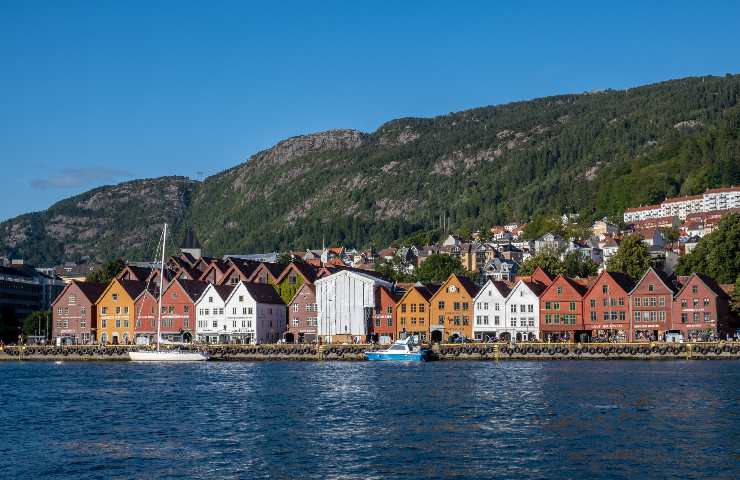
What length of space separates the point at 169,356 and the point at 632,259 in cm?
6765

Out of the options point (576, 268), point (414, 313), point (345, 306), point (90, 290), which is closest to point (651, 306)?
point (414, 313)

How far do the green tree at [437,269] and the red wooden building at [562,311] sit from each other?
3512cm

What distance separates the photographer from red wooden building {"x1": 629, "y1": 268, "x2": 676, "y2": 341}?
402ft

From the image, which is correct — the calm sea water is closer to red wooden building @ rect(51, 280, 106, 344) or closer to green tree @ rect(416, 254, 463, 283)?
red wooden building @ rect(51, 280, 106, 344)

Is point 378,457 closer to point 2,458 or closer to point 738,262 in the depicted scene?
point 2,458

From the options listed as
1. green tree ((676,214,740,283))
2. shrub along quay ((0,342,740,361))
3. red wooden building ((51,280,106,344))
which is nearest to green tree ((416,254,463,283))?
green tree ((676,214,740,283))

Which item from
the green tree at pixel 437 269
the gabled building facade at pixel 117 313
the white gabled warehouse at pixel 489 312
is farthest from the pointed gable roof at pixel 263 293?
the green tree at pixel 437 269

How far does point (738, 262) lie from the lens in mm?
137375

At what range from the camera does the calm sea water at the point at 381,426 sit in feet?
132

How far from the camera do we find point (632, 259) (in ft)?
481

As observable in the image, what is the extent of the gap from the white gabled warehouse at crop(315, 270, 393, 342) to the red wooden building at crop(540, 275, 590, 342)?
73.7ft

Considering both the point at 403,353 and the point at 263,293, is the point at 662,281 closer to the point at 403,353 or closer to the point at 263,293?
the point at 403,353

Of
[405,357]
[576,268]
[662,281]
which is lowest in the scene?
[405,357]

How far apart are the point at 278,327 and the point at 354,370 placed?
46.8 metres
